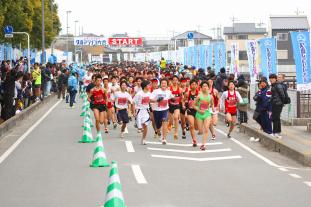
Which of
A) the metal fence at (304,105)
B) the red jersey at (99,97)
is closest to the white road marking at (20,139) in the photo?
the red jersey at (99,97)

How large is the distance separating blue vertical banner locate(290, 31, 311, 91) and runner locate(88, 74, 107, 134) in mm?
6182

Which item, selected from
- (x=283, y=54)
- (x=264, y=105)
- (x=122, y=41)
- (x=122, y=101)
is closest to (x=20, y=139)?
(x=122, y=101)

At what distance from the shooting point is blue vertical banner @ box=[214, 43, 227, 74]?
134 ft

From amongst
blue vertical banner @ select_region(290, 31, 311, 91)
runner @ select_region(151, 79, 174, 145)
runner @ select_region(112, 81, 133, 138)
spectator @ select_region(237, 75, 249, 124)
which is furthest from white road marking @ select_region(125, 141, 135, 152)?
blue vertical banner @ select_region(290, 31, 311, 91)

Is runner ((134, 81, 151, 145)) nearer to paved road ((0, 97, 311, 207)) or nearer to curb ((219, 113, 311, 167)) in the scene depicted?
paved road ((0, 97, 311, 207))

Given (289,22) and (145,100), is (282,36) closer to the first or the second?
(289,22)

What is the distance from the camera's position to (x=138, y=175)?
12.5 meters

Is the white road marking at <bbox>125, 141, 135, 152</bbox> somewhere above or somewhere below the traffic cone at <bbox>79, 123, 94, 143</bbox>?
below

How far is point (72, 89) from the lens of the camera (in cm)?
3359

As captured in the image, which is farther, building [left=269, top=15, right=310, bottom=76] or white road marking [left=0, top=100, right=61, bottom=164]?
building [left=269, top=15, right=310, bottom=76]

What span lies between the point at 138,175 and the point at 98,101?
7.81 meters

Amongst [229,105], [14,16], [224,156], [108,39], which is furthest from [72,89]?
[108,39]

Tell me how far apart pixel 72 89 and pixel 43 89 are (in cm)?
363

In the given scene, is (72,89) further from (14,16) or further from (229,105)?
(229,105)
